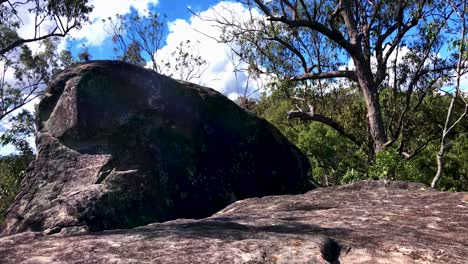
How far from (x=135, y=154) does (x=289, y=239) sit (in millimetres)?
4005

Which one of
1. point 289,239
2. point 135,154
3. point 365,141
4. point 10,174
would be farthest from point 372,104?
point 10,174

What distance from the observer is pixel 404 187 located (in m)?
5.71

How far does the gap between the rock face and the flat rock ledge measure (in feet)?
7.63

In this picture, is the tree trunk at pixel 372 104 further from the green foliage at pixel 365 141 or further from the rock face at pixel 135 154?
the rock face at pixel 135 154

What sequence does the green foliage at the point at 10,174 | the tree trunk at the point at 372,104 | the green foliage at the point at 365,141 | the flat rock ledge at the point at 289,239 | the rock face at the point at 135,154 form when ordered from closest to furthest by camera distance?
the flat rock ledge at the point at 289,239
the rock face at the point at 135,154
the tree trunk at the point at 372,104
the green foliage at the point at 365,141
the green foliage at the point at 10,174

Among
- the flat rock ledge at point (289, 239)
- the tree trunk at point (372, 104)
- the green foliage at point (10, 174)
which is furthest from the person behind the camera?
the green foliage at point (10, 174)

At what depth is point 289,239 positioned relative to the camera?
3.10 m

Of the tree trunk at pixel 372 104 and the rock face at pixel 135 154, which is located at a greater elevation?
the tree trunk at pixel 372 104

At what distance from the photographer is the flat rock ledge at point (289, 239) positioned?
2730mm

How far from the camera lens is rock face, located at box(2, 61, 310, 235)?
607 cm

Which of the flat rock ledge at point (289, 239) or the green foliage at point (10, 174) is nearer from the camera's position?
the flat rock ledge at point (289, 239)

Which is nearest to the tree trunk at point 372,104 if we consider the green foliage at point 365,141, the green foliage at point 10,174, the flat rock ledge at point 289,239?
the green foliage at point 365,141

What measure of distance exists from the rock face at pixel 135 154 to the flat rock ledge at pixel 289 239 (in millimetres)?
2326

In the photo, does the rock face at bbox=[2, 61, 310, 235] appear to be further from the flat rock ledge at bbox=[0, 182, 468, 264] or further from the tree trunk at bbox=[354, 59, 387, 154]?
the tree trunk at bbox=[354, 59, 387, 154]
